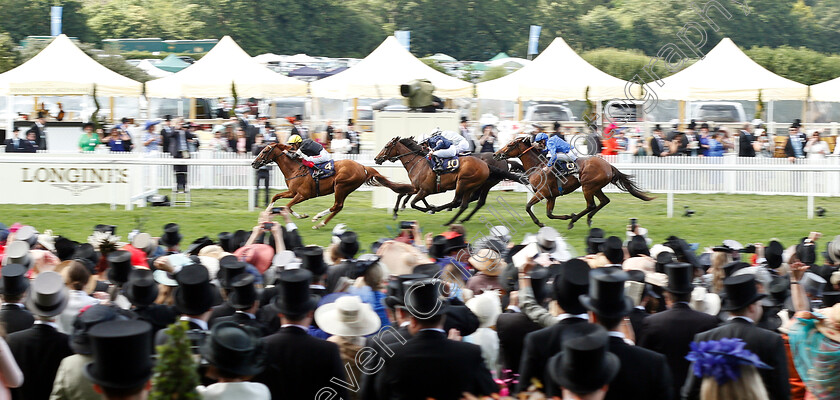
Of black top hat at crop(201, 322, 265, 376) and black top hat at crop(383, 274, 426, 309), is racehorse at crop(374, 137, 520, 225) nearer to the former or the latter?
black top hat at crop(383, 274, 426, 309)

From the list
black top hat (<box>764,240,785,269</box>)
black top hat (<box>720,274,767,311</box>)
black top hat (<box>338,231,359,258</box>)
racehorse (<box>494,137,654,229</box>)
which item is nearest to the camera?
black top hat (<box>720,274,767,311</box>)

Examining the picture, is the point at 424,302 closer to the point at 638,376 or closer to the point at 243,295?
the point at 638,376

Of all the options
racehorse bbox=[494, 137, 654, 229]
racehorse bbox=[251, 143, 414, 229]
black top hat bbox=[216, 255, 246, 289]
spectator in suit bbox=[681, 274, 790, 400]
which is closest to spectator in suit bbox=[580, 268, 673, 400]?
spectator in suit bbox=[681, 274, 790, 400]

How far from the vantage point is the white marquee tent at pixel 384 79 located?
24.9m

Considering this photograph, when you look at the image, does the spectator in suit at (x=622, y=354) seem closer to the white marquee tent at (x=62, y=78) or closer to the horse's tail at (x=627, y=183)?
the horse's tail at (x=627, y=183)

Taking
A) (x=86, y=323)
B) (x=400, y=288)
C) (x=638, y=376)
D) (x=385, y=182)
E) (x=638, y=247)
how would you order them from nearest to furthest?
(x=638, y=376) → (x=86, y=323) → (x=400, y=288) → (x=638, y=247) → (x=385, y=182)

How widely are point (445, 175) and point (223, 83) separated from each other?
36.3 feet

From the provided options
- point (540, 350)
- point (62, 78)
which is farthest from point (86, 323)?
point (62, 78)

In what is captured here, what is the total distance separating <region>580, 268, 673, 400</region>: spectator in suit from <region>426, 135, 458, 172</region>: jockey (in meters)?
10.9

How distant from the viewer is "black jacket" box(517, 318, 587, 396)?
4.34 metres

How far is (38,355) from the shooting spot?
4.62 meters

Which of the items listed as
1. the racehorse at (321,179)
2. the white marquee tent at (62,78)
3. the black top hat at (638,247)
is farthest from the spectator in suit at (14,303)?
the white marquee tent at (62,78)

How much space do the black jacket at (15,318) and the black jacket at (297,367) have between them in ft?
4.26

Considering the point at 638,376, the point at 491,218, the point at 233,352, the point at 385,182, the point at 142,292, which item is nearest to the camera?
the point at 233,352
